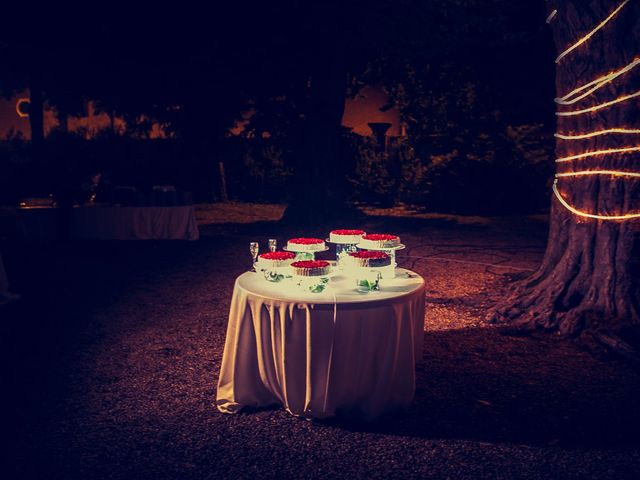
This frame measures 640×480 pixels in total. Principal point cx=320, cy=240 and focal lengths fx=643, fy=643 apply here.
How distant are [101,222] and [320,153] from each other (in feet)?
17.3

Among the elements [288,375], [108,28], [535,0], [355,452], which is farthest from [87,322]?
[535,0]

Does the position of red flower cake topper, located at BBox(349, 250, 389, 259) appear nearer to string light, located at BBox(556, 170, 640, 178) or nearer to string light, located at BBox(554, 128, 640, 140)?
string light, located at BBox(556, 170, 640, 178)

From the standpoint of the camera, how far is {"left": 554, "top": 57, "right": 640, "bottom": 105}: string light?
5406mm

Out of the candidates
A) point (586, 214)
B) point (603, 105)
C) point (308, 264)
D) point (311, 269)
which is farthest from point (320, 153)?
point (311, 269)

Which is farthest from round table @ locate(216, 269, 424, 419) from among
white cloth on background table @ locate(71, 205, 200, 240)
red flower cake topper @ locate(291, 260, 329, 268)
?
white cloth on background table @ locate(71, 205, 200, 240)

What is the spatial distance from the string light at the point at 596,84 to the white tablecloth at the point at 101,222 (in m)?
6.78

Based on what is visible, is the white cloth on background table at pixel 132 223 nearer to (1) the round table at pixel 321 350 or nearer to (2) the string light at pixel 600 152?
(2) the string light at pixel 600 152

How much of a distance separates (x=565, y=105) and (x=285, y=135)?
32.9 ft

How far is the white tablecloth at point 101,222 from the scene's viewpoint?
10.6 metres

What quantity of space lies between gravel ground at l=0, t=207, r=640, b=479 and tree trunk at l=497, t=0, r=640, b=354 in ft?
1.42

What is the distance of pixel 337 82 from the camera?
13.8 meters

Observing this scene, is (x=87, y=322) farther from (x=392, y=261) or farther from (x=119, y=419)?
(x=392, y=261)

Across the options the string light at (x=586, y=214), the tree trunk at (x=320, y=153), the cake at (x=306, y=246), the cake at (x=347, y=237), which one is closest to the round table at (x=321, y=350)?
the cake at (x=306, y=246)

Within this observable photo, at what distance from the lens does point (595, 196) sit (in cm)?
579
